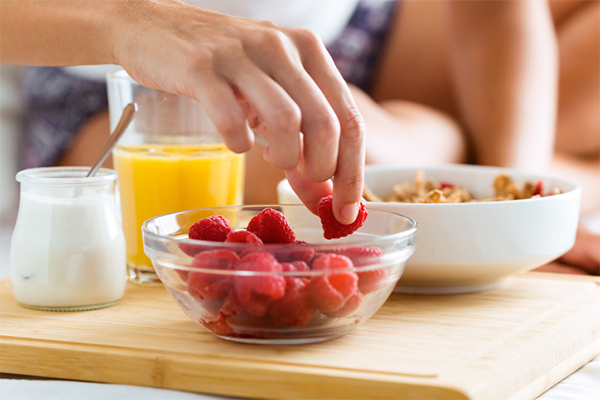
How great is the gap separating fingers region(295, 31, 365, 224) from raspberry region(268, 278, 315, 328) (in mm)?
102

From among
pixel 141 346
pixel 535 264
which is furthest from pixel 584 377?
pixel 141 346

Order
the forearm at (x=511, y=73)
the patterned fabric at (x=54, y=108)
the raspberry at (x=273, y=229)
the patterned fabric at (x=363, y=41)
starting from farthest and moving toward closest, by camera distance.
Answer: the patterned fabric at (x=363, y=41) → the patterned fabric at (x=54, y=108) → the forearm at (x=511, y=73) → the raspberry at (x=273, y=229)

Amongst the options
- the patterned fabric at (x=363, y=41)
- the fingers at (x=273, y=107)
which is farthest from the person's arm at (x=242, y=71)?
the patterned fabric at (x=363, y=41)

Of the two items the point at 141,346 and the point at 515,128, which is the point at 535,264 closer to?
the point at 141,346

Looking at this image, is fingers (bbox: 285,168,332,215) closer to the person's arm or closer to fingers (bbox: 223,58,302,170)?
the person's arm

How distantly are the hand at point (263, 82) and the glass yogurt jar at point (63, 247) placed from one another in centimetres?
18

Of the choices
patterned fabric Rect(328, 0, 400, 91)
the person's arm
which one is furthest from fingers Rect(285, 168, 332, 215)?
patterned fabric Rect(328, 0, 400, 91)

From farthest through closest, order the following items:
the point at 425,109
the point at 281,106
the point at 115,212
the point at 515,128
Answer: the point at 425,109 < the point at 515,128 < the point at 115,212 < the point at 281,106

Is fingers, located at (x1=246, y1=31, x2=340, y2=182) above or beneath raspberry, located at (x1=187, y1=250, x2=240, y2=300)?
above

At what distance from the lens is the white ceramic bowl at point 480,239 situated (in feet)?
2.39

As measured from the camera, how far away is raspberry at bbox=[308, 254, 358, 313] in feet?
1.75

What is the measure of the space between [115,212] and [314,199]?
249 millimetres

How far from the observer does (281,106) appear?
1.72ft

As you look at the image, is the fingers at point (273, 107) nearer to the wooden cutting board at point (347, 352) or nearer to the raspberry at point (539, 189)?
the wooden cutting board at point (347, 352)
